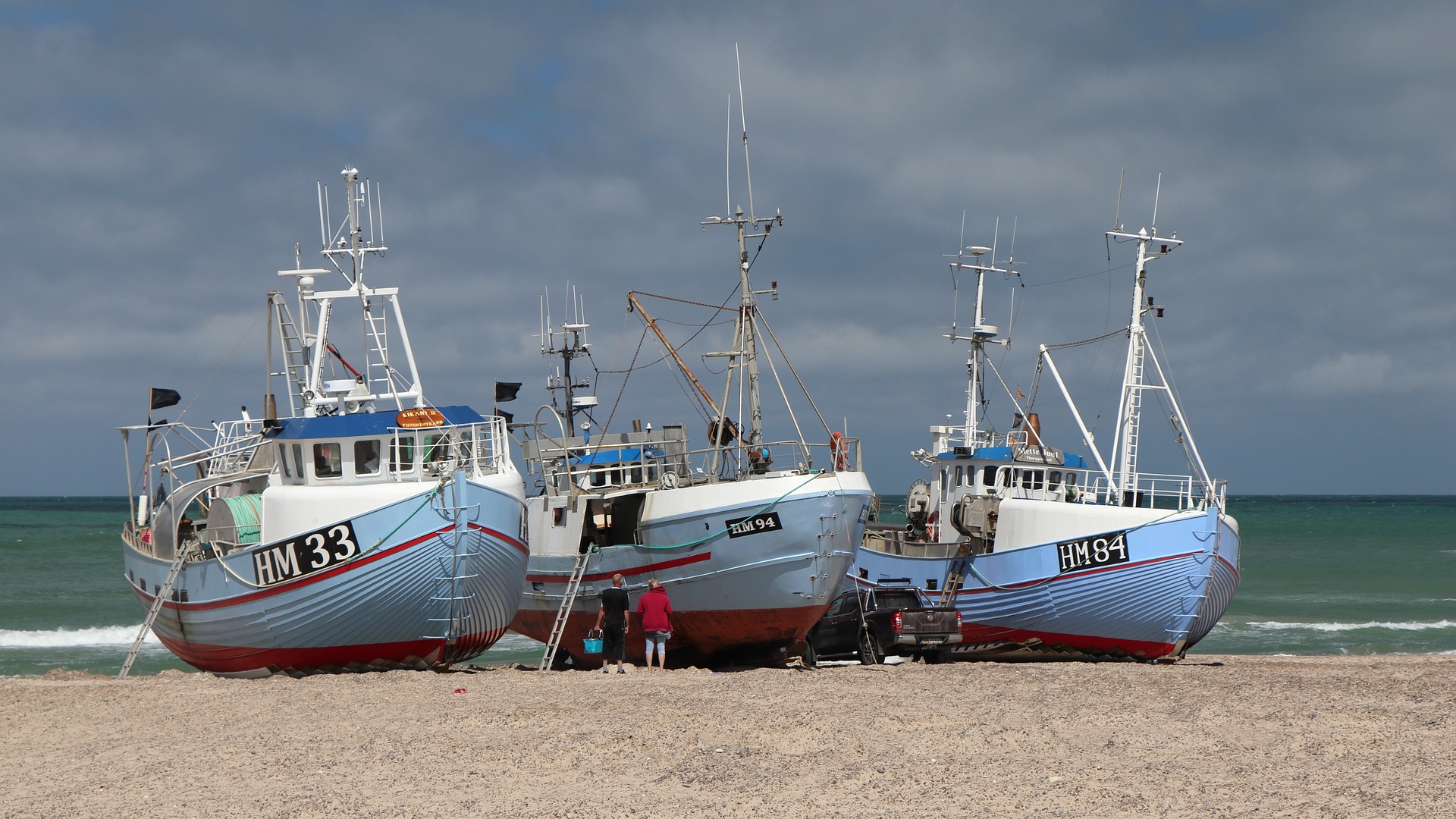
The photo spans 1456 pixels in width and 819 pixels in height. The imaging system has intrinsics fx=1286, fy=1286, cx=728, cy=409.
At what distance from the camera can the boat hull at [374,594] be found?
1800 centimetres

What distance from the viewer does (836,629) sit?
22469 mm

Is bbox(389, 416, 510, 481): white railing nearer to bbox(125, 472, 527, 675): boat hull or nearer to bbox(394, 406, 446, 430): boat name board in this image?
bbox(394, 406, 446, 430): boat name board

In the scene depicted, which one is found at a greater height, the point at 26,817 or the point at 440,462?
the point at 440,462

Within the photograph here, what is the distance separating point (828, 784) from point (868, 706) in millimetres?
3568

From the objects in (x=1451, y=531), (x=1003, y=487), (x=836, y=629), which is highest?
(x=1003, y=487)

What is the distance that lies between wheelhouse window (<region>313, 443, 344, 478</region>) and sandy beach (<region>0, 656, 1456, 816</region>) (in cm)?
323

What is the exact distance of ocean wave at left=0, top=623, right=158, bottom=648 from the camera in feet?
111

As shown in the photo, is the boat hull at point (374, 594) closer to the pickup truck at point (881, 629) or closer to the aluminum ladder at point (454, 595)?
the aluminum ladder at point (454, 595)

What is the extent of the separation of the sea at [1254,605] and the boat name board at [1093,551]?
7.40 meters

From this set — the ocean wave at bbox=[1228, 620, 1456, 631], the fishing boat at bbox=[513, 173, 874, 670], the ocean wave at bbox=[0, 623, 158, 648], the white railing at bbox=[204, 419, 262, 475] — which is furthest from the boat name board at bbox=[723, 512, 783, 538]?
the ocean wave at bbox=[1228, 620, 1456, 631]

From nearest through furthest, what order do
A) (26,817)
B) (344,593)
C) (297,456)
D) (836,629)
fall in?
(26,817) < (344,593) < (297,456) < (836,629)

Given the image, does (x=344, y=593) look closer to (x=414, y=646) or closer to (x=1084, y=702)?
(x=414, y=646)

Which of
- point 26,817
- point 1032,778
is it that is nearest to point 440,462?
point 26,817

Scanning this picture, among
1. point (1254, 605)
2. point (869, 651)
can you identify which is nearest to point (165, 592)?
point (869, 651)
